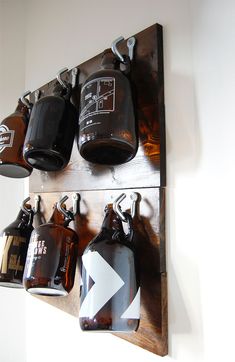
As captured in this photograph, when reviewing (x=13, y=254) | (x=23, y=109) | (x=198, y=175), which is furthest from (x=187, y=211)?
(x=23, y=109)

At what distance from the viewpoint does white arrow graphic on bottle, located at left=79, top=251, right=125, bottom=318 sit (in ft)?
1.60

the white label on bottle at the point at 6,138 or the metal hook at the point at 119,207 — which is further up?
the white label on bottle at the point at 6,138

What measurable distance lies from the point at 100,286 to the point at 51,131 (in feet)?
1.09

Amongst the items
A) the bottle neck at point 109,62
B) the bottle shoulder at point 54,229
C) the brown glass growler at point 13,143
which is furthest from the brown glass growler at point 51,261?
the bottle neck at point 109,62

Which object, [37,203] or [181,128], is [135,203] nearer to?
[181,128]

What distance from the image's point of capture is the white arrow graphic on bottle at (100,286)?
487mm

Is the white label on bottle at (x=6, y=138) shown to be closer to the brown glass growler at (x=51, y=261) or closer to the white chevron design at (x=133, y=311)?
the brown glass growler at (x=51, y=261)

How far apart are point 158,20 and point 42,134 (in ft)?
1.07

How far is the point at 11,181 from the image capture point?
1.16 metres

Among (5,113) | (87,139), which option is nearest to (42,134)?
(87,139)

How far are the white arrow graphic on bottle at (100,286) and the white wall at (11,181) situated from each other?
69cm

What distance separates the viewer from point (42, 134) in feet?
2.12

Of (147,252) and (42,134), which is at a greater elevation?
(42,134)

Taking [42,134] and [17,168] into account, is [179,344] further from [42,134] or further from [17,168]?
[17,168]
